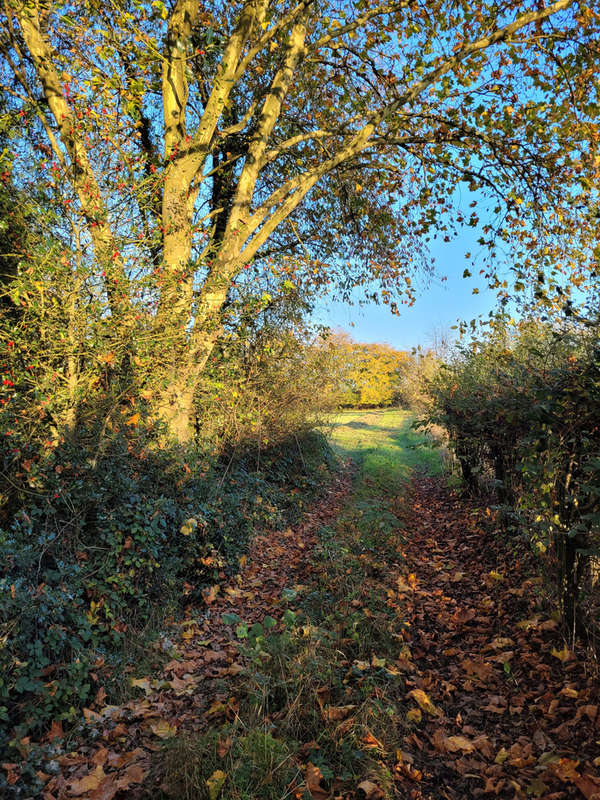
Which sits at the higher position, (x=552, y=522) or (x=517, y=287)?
(x=517, y=287)

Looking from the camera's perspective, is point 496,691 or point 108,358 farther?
point 108,358

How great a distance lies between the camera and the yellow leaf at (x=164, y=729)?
9.98 feet

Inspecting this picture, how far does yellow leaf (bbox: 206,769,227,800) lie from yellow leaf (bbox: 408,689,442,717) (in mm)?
1592

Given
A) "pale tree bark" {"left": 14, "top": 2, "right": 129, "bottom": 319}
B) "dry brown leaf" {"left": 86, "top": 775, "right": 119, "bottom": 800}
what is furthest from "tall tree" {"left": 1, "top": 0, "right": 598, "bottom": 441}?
"dry brown leaf" {"left": 86, "top": 775, "right": 119, "bottom": 800}

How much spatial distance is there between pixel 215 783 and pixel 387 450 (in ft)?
46.9

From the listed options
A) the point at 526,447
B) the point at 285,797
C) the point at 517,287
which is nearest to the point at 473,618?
Result: the point at 526,447

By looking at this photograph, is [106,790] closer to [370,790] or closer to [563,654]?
[370,790]

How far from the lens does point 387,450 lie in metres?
16.2

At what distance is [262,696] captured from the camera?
121 inches

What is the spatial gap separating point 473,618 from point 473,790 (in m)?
1.99

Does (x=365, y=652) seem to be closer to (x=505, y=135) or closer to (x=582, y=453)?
(x=582, y=453)

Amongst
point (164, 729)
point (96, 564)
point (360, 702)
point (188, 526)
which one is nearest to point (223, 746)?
point (164, 729)

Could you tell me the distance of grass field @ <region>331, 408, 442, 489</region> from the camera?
38.7 feet

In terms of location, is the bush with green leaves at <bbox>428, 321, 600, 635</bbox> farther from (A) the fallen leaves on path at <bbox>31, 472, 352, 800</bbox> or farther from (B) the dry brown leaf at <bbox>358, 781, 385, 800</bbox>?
(A) the fallen leaves on path at <bbox>31, 472, 352, 800</bbox>
